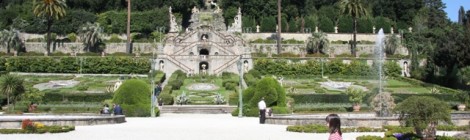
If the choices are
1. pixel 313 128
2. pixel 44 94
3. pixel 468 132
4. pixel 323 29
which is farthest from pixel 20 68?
pixel 468 132

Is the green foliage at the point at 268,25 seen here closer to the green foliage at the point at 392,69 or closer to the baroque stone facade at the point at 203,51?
the baroque stone facade at the point at 203,51

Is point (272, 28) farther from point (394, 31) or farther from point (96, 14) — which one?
point (96, 14)

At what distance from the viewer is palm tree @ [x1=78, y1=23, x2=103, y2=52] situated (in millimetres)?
76688

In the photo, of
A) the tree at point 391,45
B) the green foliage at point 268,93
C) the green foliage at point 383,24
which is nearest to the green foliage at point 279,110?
the green foliage at point 268,93

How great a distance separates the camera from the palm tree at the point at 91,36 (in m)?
76.7

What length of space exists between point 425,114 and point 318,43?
60.2m

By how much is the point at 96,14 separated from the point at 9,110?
5903cm

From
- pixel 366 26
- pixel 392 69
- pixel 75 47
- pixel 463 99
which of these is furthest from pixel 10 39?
pixel 463 99

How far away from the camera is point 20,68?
→ 215 ft

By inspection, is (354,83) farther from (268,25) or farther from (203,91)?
(268,25)

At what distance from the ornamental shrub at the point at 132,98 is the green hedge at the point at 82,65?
33.5 metres

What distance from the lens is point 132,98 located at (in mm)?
32844

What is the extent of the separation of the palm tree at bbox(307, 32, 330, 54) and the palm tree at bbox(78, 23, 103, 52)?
1034 inches

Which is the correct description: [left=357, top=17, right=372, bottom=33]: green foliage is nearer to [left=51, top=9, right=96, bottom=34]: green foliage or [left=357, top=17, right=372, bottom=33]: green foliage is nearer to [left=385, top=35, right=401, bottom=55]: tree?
[left=385, top=35, right=401, bottom=55]: tree
